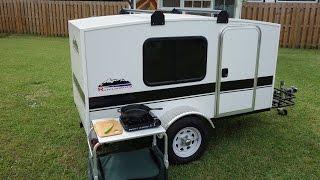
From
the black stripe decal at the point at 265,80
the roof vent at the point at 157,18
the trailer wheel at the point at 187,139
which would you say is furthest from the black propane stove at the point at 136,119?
the black stripe decal at the point at 265,80

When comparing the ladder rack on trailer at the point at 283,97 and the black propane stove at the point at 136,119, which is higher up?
the black propane stove at the point at 136,119

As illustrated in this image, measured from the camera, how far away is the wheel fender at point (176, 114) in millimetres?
4734

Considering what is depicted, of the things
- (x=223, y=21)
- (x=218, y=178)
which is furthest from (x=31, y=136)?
(x=223, y=21)

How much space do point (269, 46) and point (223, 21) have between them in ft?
3.57

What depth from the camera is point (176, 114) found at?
481 centimetres

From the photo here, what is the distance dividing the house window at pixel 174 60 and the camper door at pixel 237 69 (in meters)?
0.34

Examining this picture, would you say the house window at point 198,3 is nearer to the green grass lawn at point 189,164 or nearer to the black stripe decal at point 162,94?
the green grass lawn at point 189,164

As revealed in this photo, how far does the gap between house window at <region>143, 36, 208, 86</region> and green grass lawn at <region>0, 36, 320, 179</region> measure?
1319mm

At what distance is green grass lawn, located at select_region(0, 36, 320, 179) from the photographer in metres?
4.89

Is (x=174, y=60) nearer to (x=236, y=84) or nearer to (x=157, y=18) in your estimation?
(x=157, y=18)

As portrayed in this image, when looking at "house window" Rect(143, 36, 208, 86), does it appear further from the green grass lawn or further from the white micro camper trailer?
the green grass lawn

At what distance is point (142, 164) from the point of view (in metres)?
4.28

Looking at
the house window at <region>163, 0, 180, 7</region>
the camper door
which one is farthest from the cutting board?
the house window at <region>163, 0, 180, 7</region>

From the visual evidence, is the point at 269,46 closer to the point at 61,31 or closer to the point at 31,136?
the point at 31,136
